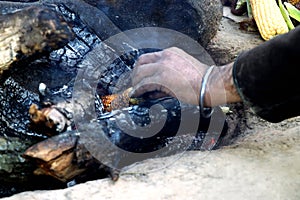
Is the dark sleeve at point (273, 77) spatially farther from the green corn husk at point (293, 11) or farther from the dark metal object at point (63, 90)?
the green corn husk at point (293, 11)

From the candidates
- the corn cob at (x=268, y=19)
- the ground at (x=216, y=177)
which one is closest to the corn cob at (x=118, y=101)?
the ground at (x=216, y=177)

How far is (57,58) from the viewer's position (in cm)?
239

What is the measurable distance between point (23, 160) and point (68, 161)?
319 mm

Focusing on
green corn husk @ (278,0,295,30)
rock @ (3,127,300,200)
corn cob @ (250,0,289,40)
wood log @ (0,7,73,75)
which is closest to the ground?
rock @ (3,127,300,200)

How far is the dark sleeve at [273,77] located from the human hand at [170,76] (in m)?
0.24

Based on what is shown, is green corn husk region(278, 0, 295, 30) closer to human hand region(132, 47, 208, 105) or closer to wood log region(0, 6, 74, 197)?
human hand region(132, 47, 208, 105)

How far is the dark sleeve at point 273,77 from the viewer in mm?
1797

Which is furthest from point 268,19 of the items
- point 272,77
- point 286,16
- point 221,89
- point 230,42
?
point 272,77

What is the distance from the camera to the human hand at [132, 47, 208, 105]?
6.88ft

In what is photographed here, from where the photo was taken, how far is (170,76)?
2109 millimetres

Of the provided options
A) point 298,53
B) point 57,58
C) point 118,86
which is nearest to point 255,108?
point 298,53

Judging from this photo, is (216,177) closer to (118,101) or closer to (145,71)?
(145,71)

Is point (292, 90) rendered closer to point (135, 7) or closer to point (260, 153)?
point (260, 153)

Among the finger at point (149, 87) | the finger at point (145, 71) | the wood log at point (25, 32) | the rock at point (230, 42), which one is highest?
the wood log at point (25, 32)
